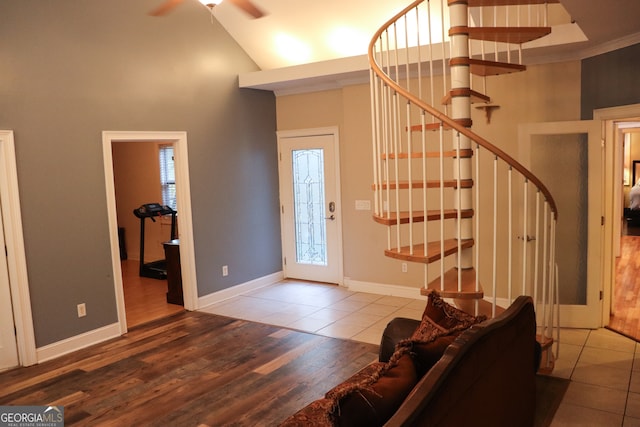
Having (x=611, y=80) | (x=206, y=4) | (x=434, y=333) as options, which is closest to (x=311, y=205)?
(x=206, y=4)

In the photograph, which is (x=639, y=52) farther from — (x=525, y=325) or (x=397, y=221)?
(x=525, y=325)

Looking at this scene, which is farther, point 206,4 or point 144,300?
point 144,300

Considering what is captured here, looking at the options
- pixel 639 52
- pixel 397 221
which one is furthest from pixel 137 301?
pixel 639 52

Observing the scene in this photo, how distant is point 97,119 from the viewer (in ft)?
15.1

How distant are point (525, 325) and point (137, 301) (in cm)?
473

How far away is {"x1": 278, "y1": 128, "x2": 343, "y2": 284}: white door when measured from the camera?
6312mm

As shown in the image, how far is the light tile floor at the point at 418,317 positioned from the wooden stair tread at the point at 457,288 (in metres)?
0.88

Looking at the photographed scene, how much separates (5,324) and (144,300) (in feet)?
6.62

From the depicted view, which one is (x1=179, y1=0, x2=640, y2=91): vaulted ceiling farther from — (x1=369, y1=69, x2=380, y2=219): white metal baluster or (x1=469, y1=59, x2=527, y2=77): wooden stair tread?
(x1=369, y1=69, x2=380, y2=219): white metal baluster

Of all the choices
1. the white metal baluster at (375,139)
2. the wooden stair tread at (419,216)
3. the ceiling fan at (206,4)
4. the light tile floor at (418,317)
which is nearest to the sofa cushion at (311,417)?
the wooden stair tread at (419,216)

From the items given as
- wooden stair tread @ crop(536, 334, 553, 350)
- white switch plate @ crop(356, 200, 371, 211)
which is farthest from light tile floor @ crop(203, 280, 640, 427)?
white switch plate @ crop(356, 200, 371, 211)

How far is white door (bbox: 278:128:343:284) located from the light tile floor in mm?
269

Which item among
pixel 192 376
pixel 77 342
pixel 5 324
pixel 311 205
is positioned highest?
pixel 311 205

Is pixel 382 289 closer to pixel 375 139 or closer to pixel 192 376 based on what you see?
pixel 375 139
